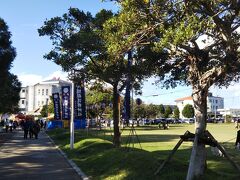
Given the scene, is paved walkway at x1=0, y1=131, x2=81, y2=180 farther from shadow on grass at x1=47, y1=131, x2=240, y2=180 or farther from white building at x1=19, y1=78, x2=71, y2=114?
white building at x1=19, y1=78, x2=71, y2=114

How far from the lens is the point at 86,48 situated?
67.5ft

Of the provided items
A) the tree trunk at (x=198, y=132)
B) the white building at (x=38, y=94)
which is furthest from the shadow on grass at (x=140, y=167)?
the white building at (x=38, y=94)

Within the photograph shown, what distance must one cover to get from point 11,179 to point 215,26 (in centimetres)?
784

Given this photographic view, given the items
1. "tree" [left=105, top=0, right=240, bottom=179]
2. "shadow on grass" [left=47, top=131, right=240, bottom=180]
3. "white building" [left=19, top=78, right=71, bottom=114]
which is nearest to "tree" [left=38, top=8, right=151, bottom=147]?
"shadow on grass" [left=47, top=131, right=240, bottom=180]

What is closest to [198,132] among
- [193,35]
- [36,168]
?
[193,35]

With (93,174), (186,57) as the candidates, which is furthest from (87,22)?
(186,57)

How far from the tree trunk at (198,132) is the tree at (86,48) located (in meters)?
8.34

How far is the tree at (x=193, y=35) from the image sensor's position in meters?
8.98

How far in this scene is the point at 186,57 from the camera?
11344 millimetres

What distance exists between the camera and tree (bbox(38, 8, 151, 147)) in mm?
19938

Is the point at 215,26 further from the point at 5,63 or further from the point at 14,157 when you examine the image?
the point at 5,63

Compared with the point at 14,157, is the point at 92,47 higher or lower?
higher

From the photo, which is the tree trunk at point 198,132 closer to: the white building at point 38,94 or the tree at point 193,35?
the tree at point 193,35

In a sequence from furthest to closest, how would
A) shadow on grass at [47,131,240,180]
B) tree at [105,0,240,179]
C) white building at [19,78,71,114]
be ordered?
white building at [19,78,71,114], shadow on grass at [47,131,240,180], tree at [105,0,240,179]
